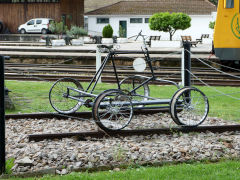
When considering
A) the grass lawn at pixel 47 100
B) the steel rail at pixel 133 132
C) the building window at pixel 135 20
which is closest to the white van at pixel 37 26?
the building window at pixel 135 20

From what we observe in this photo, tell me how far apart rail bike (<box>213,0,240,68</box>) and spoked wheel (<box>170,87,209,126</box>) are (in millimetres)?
8988

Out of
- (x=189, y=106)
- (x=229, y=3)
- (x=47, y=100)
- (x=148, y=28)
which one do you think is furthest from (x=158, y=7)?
(x=189, y=106)

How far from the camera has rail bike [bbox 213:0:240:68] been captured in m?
17.3

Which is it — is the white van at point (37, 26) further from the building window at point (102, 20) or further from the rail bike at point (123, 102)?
the rail bike at point (123, 102)

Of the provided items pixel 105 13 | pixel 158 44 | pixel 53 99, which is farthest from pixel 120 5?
pixel 53 99

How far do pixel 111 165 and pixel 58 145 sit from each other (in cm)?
116

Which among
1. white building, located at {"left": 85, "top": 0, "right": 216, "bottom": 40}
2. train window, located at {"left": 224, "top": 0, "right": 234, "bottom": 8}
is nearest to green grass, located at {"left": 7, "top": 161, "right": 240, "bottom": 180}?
train window, located at {"left": 224, "top": 0, "right": 234, "bottom": 8}

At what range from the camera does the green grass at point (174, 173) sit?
5621mm

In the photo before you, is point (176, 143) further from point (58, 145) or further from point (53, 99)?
point (53, 99)

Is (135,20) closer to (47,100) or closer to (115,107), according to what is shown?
(47,100)

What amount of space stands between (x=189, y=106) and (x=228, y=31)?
9893 mm

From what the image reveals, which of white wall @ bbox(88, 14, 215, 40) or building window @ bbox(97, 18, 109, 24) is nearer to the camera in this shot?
white wall @ bbox(88, 14, 215, 40)

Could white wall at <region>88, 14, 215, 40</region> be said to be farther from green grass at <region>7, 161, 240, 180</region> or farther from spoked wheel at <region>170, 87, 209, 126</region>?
green grass at <region>7, 161, 240, 180</region>

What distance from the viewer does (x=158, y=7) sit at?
56062mm
